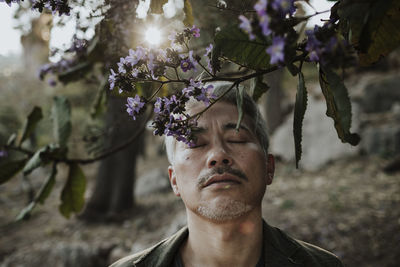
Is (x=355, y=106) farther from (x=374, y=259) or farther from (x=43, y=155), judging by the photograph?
(x=43, y=155)

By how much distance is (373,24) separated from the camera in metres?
0.73

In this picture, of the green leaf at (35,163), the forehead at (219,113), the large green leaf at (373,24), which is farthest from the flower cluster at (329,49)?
the green leaf at (35,163)

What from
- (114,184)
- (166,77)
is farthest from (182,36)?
(114,184)

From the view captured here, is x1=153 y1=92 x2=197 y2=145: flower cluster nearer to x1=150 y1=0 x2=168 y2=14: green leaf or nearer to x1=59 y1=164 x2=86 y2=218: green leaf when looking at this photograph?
x1=150 y1=0 x2=168 y2=14: green leaf

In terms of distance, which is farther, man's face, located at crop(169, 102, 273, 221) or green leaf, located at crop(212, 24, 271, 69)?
man's face, located at crop(169, 102, 273, 221)

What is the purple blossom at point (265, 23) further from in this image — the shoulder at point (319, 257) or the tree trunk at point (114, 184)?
the tree trunk at point (114, 184)

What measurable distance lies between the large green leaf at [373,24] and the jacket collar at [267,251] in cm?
112

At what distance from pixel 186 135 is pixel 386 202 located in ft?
14.1

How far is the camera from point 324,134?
7367 millimetres

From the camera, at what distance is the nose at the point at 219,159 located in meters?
1.39

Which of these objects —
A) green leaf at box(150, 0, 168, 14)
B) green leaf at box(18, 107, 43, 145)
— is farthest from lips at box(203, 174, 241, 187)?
green leaf at box(18, 107, 43, 145)

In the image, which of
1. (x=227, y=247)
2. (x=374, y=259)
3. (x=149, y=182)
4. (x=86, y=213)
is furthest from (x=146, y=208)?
(x=227, y=247)

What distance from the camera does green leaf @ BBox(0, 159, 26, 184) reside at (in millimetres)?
1803

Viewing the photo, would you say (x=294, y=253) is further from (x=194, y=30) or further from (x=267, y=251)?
(x=194, y=30)
